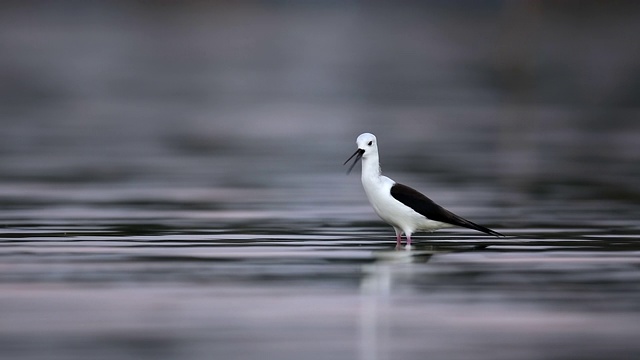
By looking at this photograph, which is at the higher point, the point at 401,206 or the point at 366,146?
the point at 366,146

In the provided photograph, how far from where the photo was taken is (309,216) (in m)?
16.7

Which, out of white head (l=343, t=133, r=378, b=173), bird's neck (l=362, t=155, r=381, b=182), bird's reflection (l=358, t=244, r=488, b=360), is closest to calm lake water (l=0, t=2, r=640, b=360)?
bird's reflection (l=358, t=244, r=488, b=360)

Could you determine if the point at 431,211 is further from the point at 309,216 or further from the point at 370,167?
the point at 309,216

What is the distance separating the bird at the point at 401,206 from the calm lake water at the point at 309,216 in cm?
20

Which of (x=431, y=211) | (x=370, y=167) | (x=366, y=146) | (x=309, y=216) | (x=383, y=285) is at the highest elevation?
(x=309, y=216)

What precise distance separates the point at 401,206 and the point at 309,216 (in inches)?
98.4

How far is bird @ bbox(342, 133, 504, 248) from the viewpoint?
46.9ft

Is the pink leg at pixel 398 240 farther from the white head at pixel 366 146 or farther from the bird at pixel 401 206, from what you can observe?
the white head at pixel 366 146

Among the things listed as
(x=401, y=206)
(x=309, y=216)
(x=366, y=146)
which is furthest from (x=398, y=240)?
(x=309, y=216)

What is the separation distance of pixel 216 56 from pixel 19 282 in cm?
4632

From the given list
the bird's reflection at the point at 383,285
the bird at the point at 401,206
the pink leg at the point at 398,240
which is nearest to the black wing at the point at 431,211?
the bird at the point at 401,206

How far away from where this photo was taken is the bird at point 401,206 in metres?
14.3

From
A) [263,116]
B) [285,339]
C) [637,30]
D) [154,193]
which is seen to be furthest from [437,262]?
[637,30]

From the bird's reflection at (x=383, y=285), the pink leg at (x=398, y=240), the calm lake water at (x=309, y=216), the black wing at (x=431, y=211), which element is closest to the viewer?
the bird's reflection at (x=383, y=285)
